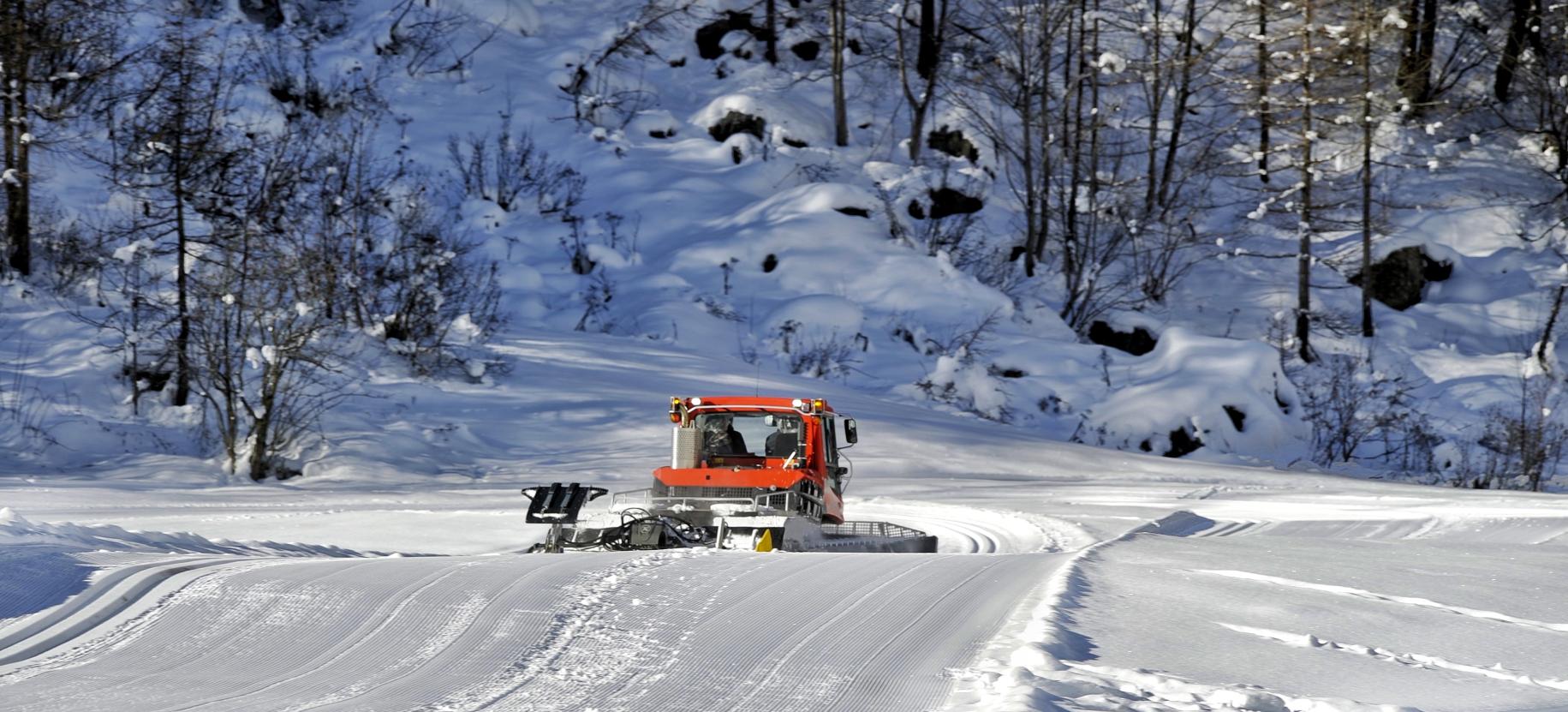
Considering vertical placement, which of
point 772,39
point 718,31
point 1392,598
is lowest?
point 1392,598

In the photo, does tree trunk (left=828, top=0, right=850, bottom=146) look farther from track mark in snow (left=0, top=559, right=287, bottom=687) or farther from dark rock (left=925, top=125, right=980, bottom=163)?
track mark in snow (left=0, top=559, right=287, bottom=687)

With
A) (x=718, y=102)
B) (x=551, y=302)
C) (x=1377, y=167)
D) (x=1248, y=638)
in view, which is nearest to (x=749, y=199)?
(x=718, y=102)

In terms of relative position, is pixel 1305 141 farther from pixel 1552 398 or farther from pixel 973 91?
pixel 973 91

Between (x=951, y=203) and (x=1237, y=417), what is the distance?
10169mm

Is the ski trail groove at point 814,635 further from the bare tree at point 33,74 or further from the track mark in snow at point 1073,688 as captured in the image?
the bare tree at point 33,74

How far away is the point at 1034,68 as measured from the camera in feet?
102

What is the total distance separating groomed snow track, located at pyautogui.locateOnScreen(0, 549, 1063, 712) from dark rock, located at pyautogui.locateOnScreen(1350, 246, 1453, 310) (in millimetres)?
24701

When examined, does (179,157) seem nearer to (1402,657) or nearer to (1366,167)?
(1402,657)

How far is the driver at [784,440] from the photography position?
43.8 ft

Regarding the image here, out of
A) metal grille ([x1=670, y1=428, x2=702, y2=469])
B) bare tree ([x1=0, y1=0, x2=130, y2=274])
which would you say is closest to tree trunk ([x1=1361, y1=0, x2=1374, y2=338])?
metal grille ([x1=670, y1=428, x2=702, y2=469])

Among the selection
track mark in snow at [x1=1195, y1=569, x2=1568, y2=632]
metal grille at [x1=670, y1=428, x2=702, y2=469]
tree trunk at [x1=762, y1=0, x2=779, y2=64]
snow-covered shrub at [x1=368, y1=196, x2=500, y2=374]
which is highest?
tree trunk at [x1=762, y1=0, x2=779, y2=64]

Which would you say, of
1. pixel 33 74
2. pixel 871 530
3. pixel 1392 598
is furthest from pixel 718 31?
pixel 1392 598

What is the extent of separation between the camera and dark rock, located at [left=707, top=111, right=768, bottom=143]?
3366cm

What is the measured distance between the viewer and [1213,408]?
23.5 meters
